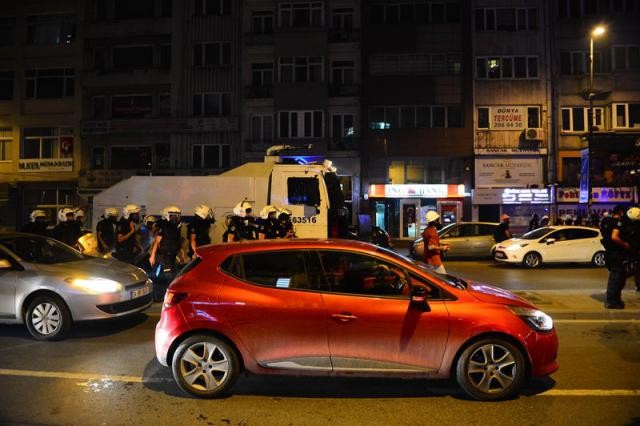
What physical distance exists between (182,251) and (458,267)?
884cm

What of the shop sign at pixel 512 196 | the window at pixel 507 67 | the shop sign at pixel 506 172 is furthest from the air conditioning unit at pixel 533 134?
the window at pixel 507 67

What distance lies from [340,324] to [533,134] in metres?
25.0

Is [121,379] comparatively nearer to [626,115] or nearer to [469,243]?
[469,243]

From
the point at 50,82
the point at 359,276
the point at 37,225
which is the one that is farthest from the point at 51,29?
the point at 359,276

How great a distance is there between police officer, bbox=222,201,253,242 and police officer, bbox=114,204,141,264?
1810mm

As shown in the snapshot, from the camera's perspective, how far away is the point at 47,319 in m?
7.14

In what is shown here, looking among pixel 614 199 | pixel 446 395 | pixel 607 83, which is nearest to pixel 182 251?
pixel 446 395

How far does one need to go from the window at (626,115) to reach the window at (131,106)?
82.9ft

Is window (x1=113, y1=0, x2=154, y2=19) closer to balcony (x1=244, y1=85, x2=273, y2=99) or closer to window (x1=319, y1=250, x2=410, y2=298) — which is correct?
balcony (x1=244, y1=85, x2=273, y2=99)

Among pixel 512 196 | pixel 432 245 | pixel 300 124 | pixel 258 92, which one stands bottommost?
pixel 432 245

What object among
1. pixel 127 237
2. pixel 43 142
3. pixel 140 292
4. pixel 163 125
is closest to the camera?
pixel 140 292

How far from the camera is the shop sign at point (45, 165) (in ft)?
99.8

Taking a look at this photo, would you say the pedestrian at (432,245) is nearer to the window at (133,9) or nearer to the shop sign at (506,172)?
the shop sign at (506,172)

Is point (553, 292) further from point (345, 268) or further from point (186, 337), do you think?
point (186, 337)
